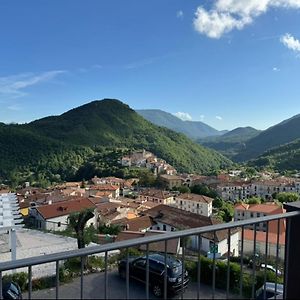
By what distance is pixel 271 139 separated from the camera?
168000 millimetres

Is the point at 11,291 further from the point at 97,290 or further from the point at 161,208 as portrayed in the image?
the point at 161,208

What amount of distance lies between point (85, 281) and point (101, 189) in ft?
172

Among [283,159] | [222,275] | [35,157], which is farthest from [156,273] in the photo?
[283,159]

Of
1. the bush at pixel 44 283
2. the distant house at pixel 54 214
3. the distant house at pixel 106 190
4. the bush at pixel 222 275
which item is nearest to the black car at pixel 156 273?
the bush at pixel 222 275

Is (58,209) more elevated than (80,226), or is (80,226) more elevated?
(80,226)

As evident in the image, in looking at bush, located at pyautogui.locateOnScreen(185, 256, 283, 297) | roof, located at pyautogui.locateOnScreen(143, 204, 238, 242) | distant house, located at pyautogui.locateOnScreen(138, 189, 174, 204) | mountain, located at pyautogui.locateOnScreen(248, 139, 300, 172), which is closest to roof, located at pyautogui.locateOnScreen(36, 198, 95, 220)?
roof, located at pyautogui.locateOnScreen(143, 204, 238, 242)

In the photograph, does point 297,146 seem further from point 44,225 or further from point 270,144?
point 44,225

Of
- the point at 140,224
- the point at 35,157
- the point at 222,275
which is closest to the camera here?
the point at 222,275

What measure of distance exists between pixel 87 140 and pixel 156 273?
342 feet

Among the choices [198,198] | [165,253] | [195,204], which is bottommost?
[195,204]

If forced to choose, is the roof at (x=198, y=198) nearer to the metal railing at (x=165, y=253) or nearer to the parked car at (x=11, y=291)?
the metal railing at (x=165, y=253)

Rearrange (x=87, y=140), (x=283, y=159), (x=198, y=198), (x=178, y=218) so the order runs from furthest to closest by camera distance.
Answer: (x=87, y=140)
(x=283, y=159)
(x=198, y=198)
(x=178, y=218)

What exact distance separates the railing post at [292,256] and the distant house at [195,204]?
4120cm

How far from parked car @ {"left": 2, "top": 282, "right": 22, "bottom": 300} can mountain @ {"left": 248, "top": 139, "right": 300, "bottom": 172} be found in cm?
9932
